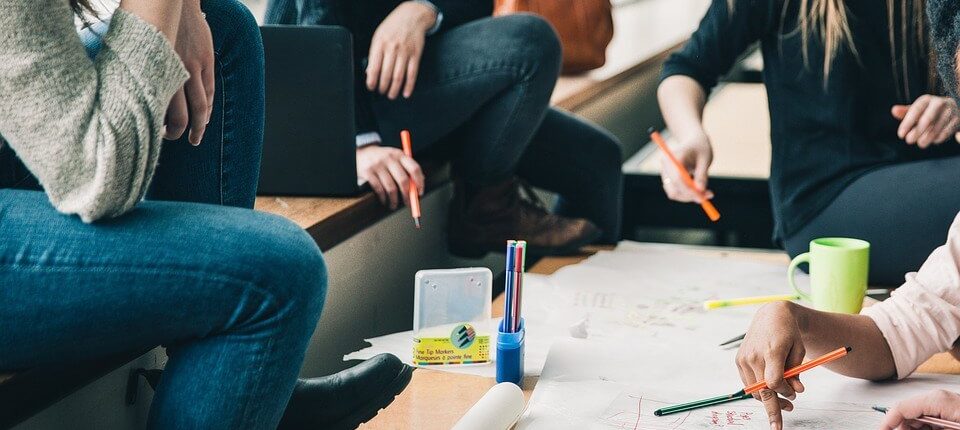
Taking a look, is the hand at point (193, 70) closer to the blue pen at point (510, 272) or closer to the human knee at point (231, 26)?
the human knee at point (231, 26)

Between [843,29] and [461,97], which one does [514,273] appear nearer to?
[461,97]

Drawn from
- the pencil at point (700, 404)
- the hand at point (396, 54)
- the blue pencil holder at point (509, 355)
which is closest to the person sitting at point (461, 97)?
the hand at point (396, 54)

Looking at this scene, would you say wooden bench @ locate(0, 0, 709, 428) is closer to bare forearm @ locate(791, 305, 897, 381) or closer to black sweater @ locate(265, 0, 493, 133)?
black sweater @ locate(265, 0, 493, 133)

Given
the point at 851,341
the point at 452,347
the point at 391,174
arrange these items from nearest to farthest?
the point at 851,341 < the point at 452,347 < the point at 391,174

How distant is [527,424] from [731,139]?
2.07m

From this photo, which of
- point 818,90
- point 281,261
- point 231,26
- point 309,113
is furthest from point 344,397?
point 818,90

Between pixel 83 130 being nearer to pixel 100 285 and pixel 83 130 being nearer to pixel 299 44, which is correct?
pixel 100 285

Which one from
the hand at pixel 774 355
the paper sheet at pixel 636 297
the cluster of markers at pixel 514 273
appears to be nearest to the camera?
the hand at pixel 774 355

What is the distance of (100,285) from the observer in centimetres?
72

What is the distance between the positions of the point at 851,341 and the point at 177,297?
696 mm

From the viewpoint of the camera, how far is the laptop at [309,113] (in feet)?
4.82

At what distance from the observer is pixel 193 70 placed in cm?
82

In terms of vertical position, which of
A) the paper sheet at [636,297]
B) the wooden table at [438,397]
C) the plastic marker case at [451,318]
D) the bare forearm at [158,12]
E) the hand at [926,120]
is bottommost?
the paper sheet at [636,297]

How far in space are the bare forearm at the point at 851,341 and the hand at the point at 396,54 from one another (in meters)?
0.77
